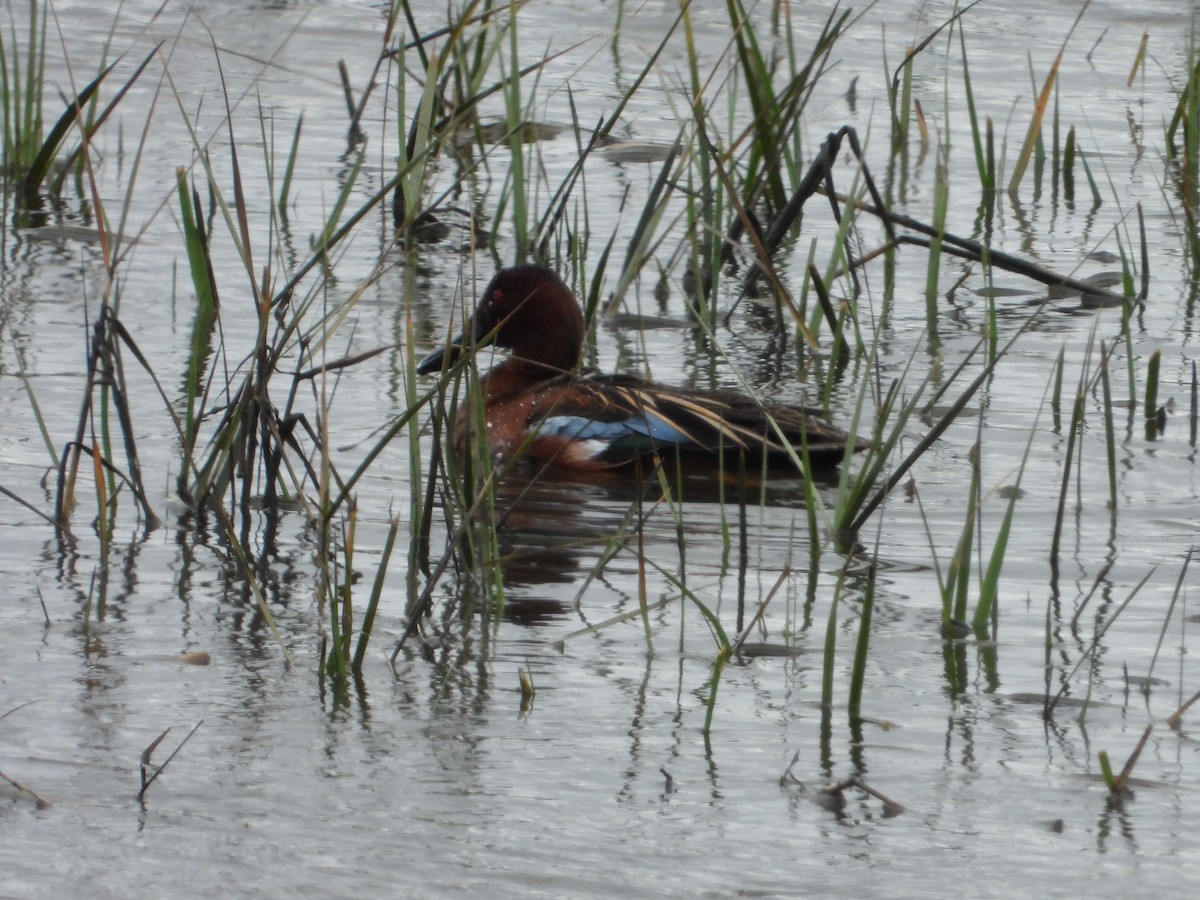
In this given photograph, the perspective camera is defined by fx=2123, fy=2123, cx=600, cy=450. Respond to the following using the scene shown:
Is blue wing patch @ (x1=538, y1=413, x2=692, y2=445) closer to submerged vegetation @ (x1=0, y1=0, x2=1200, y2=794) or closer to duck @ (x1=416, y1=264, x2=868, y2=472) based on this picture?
duck @ (x1=416, y1=264, x2=868, y2=472)

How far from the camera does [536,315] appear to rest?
680 centimetres

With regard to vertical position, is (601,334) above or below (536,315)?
below

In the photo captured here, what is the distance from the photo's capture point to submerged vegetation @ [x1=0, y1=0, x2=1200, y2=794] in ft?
13.7

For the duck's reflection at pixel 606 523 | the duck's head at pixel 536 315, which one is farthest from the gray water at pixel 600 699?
the duck's head at pixel 536 315

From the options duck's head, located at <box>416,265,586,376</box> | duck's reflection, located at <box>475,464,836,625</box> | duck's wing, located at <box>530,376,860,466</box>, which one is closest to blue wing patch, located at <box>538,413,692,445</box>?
duck's wing, located at <box>530,376,860,466</box>

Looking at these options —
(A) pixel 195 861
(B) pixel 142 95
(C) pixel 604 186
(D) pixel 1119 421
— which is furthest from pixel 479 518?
(B) pixel 142 95

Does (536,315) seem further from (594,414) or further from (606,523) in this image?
(606,523)

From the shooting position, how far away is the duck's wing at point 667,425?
579 cm

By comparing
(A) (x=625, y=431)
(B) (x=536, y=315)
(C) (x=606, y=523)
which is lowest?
(C) (x=606, y=523)

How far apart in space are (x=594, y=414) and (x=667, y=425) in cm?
27

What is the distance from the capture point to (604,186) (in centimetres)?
916

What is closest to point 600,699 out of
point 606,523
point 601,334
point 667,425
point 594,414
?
point 606,523

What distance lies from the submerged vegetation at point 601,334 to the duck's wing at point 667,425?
0.40 ft

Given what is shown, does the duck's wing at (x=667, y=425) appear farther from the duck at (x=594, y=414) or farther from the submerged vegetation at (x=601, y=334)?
the submerged vegetation at (x=601, y=334)
